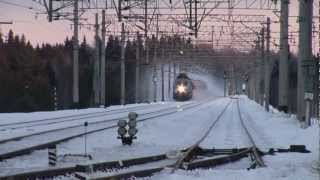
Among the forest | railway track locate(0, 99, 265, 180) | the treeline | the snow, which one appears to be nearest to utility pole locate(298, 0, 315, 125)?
the snow

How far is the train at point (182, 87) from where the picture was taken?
101125mm

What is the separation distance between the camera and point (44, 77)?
108 meters

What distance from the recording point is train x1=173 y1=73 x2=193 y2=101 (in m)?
101

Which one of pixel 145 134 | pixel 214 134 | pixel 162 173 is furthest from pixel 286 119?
pixel 162 173

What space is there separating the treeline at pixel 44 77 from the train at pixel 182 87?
19.4 ft

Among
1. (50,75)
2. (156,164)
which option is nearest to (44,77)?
(50,75)

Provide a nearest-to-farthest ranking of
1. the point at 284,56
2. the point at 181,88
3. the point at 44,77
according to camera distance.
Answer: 1. the point at 284,56
2. the point at 181,88
3. the point at 44,77

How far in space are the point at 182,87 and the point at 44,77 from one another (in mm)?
21621

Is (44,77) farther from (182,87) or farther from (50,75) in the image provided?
(182,87)

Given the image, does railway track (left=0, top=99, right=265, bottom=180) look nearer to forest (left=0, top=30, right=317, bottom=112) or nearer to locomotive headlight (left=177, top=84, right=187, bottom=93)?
forest (left=0, top=30, right=317, bottom=112)

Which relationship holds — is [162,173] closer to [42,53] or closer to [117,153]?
[117,153]

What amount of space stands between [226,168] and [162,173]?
2.54m

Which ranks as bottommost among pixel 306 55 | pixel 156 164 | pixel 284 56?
pixel 156 164

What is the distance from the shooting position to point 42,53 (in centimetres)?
12850
